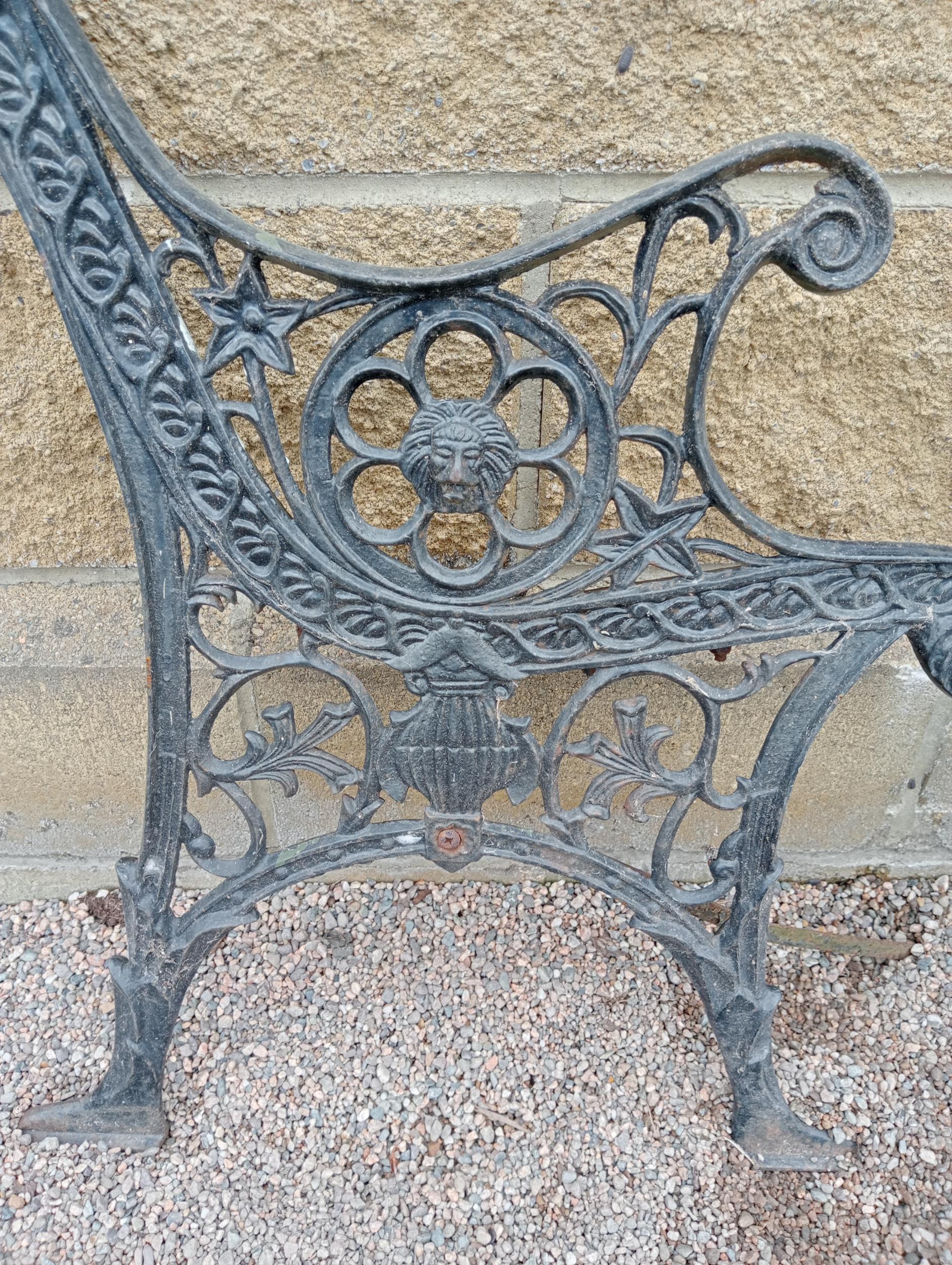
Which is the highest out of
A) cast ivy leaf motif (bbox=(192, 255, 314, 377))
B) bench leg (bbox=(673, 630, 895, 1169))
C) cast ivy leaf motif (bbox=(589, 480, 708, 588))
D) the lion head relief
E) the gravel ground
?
cast ivy leaf motif (bbox=(192, 255, 314, 377))

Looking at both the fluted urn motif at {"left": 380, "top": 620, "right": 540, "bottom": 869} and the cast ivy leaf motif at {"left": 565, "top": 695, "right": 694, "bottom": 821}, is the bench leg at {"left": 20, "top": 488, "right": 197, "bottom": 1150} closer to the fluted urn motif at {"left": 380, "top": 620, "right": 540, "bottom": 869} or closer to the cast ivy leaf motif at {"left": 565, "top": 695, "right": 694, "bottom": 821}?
the fluted urn motif at {"left": 380, "top": 620, "right": 540, "bottom": 869}

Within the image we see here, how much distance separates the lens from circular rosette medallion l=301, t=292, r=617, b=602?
65cm

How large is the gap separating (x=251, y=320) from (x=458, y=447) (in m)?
0.19

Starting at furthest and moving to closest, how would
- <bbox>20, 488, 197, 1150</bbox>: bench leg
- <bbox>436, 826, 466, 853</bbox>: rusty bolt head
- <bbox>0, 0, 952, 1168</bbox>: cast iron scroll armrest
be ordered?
1. <bbox>436, 826, 466, 853</bbox>: rusty bolt head
2. <bbox>20, 488, 197, 1150</bbox>: bench leg
3. <bbox>0, 0, 952, 1168</bbox>: cast iron scroll armrest

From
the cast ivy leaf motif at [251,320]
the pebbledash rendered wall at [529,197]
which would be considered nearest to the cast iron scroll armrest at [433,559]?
the cast ivy leaf motif at [251,320]

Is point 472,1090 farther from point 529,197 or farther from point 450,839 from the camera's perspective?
point 529,197

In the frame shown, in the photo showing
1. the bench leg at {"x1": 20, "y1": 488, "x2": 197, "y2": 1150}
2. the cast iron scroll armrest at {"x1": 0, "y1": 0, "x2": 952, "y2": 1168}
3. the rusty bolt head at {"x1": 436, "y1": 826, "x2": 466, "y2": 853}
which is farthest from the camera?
the rusty bolt head at {"x1": 436, "y1": 826, "x2": 466, "y2": 853}

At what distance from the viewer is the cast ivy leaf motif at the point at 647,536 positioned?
0.72 m

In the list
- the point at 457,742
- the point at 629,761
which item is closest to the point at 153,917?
the point at 457,742

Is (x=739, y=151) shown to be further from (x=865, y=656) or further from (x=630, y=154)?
(x=865, y=656)

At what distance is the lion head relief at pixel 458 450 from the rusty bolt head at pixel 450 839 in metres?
0.35

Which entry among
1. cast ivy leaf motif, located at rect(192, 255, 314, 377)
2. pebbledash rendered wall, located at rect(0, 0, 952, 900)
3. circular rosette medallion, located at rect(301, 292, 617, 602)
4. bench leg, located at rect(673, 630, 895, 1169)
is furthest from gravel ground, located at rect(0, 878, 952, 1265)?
cast ivy leaf motif, located at rect(192, 255, 314, 377)

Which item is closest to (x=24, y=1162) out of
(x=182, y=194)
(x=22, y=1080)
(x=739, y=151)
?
(x=22, y=1080)

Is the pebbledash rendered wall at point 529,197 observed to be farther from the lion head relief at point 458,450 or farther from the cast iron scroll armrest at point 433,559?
the lion head relief at point 458,450
